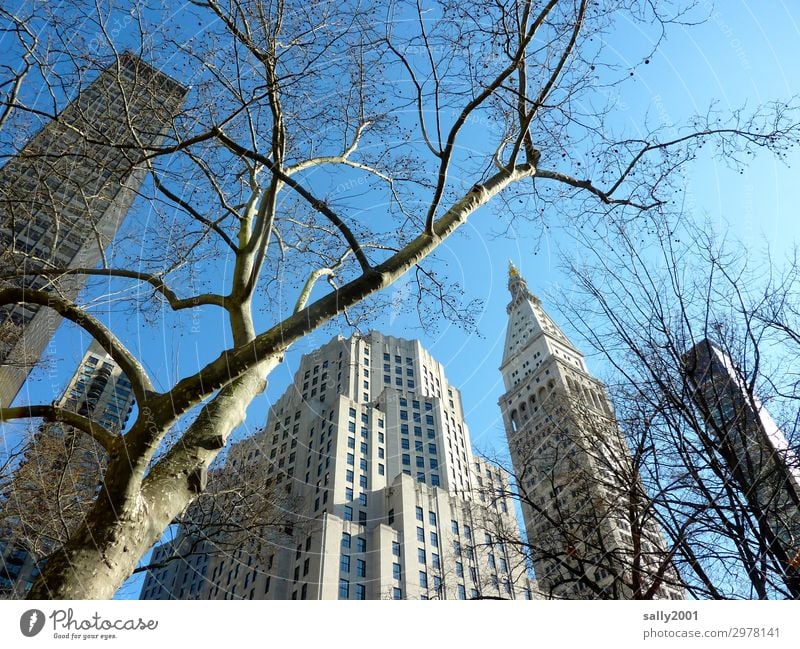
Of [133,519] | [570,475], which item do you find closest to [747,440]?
[570,475]

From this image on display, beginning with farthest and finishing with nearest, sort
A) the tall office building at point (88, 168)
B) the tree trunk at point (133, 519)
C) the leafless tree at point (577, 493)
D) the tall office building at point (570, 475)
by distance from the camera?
the leafless tree at point (577, 493) < the tall office building at point (570, 475) < the tall office building at point (88, 168) < the tree trunk at point (133, 519)

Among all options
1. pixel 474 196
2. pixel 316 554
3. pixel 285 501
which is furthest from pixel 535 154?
pixel 316 554

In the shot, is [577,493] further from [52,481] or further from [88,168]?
[52,481]

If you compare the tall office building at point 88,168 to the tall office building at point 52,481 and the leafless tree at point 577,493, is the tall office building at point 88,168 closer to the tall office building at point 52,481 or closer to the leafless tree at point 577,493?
the tall office building at point 52,481

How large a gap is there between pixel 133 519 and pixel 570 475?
5.78 meters

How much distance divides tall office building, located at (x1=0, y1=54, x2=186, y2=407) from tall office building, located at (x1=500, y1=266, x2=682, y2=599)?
5679 mm

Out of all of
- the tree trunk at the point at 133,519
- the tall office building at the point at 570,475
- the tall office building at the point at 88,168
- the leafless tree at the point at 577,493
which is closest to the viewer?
the tree trunk at the point at 133,519

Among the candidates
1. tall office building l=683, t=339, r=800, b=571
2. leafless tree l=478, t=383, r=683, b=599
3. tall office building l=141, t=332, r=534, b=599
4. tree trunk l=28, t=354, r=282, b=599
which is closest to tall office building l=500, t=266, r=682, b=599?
leafless tree l=478, t=383, r=683, b=599

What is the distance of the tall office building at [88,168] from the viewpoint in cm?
477

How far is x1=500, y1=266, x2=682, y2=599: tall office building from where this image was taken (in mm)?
5511

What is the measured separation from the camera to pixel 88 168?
17.5 ft

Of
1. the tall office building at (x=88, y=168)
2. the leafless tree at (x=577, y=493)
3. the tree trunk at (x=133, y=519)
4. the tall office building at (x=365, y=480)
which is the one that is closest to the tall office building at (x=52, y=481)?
the tall office building at (x=88, y=168)

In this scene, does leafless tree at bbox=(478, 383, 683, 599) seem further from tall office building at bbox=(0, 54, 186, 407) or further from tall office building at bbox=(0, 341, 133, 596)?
tall office building at bbox=(0, 341, 133, 596)

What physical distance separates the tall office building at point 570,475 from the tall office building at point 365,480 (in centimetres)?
770
